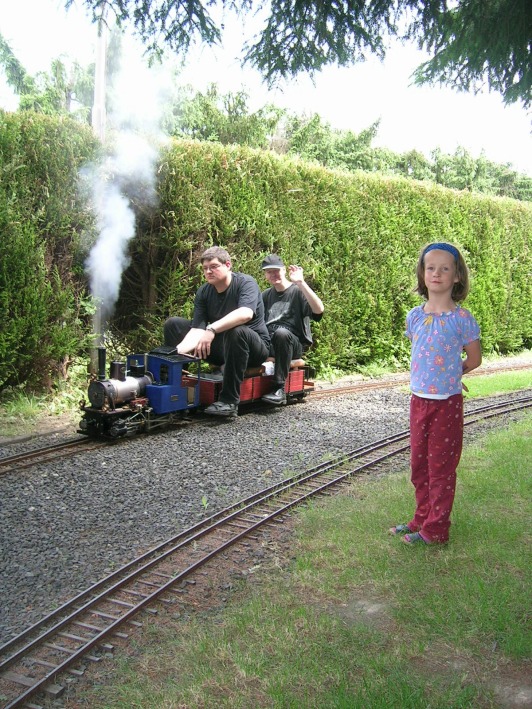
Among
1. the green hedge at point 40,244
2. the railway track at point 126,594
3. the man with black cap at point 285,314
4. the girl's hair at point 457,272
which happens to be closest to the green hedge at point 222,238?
the green hedge at point 40,244

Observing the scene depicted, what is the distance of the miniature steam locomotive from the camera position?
607 centimetres

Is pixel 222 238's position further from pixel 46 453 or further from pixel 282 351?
pixel 46 453

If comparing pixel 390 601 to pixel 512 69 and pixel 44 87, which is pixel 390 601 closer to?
pixel 512 69

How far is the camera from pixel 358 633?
2896 mm

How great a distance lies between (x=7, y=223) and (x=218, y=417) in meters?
2.98

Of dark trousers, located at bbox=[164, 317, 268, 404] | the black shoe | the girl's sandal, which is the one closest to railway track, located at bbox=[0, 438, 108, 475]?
dark trousers, located at bbox=[164, 317, 268, 404]

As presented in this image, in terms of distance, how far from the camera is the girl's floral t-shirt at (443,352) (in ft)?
12.0

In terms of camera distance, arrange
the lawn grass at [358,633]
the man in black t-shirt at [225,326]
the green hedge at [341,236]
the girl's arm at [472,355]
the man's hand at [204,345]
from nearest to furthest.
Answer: the lawn grass at [358,633]
the girl's arm at [472,355]
the man's hand at [204,345]
the man in black t-shirt at [225,326]
the green hedge at [341,236]

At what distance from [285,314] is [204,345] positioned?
171 cm

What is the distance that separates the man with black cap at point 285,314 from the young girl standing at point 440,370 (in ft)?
13.5

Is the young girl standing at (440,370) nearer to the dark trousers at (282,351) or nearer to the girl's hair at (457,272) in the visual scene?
the girl's hair at (457,272)

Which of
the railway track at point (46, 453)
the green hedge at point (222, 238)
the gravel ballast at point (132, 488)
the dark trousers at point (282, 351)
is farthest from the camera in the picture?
the dark trousers at point (282, 351)

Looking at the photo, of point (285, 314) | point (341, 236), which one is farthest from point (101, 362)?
point (341, 236)

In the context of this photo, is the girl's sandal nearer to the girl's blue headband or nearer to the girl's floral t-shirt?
→ the girl's floral t-shirt
